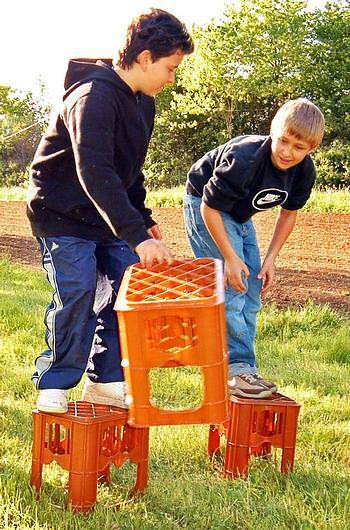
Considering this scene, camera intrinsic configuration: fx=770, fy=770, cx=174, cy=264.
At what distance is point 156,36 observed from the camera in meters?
2.59

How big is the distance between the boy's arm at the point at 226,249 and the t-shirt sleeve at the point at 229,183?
0.04 m

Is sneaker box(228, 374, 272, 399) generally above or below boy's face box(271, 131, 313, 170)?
below

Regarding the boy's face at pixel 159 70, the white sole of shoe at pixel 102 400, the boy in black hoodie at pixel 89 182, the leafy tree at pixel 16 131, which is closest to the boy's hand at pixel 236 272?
the boy in black hoodie at pixel 89 182

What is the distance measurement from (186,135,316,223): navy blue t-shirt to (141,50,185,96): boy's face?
0.65 meters

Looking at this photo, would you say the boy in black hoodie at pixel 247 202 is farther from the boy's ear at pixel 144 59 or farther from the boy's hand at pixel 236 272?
the boy's ear at pixel 144 59

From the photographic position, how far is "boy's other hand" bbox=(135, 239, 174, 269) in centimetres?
245

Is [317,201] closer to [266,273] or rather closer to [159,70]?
[266,273]

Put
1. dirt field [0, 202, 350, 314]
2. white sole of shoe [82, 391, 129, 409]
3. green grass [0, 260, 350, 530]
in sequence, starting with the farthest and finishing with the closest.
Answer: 1. dirt field [0, 202, 350, 314]
2. white sole of shoe [82, 391, 129, 409]
3. green grass [0, 260, 350, 530]

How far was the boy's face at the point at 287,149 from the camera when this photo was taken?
316cm

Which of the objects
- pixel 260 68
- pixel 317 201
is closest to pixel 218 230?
pixel 317 201

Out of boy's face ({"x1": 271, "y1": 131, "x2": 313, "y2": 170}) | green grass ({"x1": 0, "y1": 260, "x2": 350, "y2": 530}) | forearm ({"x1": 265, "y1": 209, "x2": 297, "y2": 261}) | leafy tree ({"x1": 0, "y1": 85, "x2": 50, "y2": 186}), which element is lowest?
leafy tree ({"x1": 0, "y1": 85, "x2": 50, "y2": 186})

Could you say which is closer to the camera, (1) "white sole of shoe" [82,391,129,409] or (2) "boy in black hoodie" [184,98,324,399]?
(1) "white sole of shoe" [82,391,129,409]

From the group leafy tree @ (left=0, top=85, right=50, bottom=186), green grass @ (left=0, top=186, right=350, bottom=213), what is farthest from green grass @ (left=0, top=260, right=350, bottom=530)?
leafy tree @ (left=0, top=85, right=50, bottom=186)

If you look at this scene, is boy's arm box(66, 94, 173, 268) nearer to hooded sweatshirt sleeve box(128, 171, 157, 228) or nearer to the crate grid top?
the crate grid top
